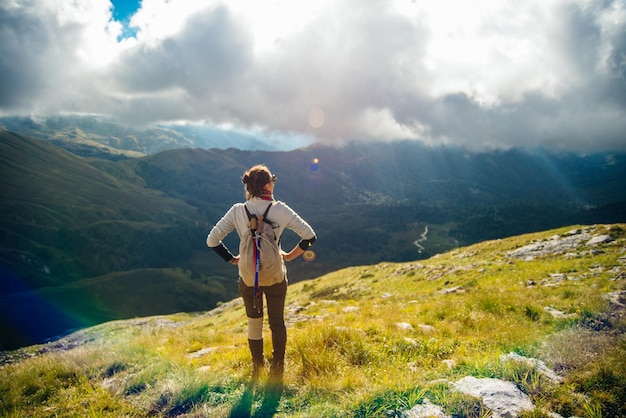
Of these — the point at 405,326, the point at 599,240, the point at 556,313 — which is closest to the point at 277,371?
the point at 405,326

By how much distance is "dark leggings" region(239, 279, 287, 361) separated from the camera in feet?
21.3

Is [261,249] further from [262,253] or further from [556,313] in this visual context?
[556,313]

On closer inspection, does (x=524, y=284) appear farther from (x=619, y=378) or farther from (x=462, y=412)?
(x=462, y=412)

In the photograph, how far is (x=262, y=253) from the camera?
6230 millimetres

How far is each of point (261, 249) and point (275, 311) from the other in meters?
1.41

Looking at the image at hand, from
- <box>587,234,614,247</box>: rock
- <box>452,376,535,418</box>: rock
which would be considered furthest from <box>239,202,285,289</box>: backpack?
<box>587,234,614,247</box>: rock

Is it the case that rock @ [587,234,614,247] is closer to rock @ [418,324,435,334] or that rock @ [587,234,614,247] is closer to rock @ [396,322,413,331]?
rock @ [418,324,435,334]

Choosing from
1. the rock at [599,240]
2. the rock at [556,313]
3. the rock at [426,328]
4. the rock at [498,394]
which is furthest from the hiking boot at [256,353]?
the rock at [599,240]

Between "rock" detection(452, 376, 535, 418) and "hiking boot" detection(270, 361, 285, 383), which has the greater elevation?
"hiking boot" detection(270, 361, 285, 383)

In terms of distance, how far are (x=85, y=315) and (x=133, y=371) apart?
200056 mm

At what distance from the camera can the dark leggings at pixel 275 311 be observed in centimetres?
648

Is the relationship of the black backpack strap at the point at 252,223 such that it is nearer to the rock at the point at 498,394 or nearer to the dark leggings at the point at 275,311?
the dark leggings at the point at 275,311

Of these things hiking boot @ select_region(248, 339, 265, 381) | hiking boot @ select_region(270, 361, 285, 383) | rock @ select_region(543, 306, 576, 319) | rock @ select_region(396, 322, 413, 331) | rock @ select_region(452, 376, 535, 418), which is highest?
hiking boot @ select_region(248, 339, 265, 381)

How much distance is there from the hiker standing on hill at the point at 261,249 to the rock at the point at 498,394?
3300 millimetres
